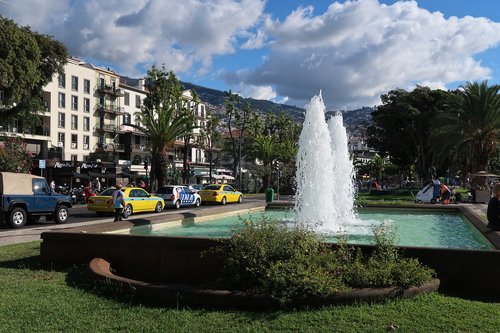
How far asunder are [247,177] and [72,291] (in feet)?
196

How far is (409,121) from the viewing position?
62.3m

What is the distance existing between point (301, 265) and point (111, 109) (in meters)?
76.4

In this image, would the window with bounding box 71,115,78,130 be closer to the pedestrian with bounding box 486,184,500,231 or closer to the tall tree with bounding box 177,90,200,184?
the tall tree with bounding box 177,90,200,184

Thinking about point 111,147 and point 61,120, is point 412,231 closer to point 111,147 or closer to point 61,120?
point 61,120

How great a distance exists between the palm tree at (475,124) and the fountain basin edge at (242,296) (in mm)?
39153

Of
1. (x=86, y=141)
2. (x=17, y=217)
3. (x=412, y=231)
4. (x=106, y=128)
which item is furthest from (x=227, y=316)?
(x=106, y=128)

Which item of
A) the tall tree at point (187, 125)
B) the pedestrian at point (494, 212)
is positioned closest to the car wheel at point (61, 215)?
the pedestrian at point (494, 212)

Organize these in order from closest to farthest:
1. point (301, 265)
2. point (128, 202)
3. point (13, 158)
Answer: point (301, 265) < point (128, 202) < point (13, 158)

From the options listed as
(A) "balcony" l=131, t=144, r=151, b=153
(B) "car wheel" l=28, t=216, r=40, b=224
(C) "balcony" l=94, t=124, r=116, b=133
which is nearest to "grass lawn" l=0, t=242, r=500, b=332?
(B) "car wheel" l=28, t=216, r=40, b=224

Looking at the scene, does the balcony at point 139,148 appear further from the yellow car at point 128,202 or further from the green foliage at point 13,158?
the yellow car at point 128,202

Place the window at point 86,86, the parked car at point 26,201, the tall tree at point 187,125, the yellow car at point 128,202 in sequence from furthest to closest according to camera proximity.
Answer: the window at point 86,86
the tall tree at point 187,125
the yellow car at point 128,202
the parked car at point 26,201

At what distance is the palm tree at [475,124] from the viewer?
41.4m

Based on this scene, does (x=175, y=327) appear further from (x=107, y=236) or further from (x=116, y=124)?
(x=116, y=124)

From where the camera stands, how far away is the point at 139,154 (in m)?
82.6
